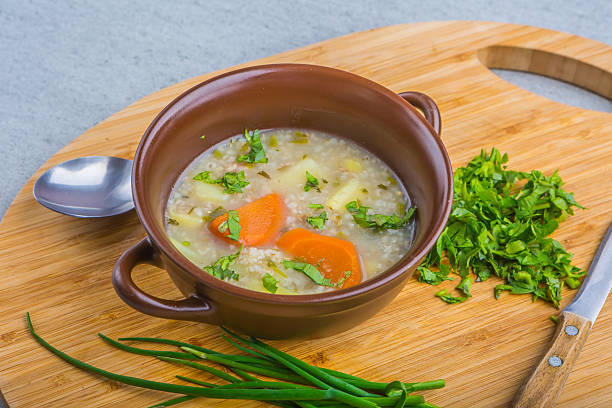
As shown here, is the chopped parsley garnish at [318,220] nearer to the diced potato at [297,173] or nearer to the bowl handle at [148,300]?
the diced potato at [297,173]

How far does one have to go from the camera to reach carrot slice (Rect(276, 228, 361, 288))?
1.76 metres

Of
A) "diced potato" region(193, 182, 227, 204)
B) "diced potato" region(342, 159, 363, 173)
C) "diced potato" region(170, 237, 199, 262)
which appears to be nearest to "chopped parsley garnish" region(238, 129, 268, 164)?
"diced potato" region(193, 182, 227, 204)

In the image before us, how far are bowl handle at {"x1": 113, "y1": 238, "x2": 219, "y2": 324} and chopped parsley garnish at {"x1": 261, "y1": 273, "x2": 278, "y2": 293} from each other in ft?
0.47

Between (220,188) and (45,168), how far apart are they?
24.3 inches

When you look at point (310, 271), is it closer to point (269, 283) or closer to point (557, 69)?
point (269, 283)

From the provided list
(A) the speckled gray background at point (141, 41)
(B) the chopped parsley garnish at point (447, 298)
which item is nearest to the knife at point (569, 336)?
(B) the chopped parsley garnish at point (447, 298)

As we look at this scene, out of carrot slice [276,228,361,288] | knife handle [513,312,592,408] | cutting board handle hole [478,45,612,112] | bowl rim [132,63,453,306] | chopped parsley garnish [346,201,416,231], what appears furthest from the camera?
cutting board handle hole [478,45,612,112]

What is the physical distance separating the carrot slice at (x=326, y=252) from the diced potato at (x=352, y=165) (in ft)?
0.91

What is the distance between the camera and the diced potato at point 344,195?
1918mm

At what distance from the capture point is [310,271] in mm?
1747

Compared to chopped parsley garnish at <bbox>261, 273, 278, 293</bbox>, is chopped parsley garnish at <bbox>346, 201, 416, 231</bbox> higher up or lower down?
higher up

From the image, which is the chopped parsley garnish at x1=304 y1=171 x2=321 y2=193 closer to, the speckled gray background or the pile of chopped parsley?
the pile of chopped parsley

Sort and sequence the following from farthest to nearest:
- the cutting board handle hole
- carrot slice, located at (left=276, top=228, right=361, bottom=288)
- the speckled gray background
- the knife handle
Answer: the speckled gray background → the cutting board handle hole → carrot slice, located at (left=276, top=228, right=361, bottom=288) → the knife handle

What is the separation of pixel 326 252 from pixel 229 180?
0.37m
